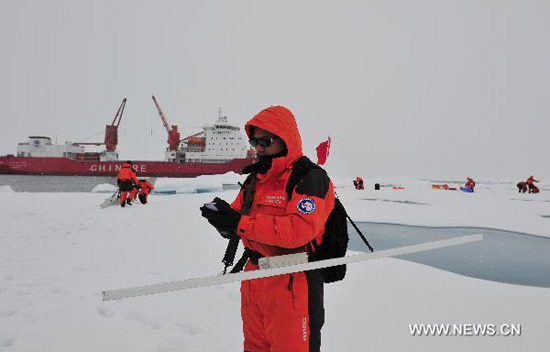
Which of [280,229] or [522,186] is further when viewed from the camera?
[522,186]

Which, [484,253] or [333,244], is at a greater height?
[333,244]

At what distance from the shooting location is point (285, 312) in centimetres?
146

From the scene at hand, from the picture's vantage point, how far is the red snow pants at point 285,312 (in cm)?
145

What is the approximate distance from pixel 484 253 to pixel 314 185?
5252 millimetres

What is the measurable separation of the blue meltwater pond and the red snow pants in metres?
3.44

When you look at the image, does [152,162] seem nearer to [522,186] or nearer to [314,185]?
[522,186]

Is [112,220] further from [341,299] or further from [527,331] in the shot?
[527,331]

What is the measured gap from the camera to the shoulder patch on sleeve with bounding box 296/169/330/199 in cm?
144

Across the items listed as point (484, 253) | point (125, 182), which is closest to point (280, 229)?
point (484, 253)

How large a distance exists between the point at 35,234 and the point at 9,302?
139 inches

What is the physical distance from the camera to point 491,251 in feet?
17.9

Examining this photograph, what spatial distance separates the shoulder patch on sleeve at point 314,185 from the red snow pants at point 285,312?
402mm
